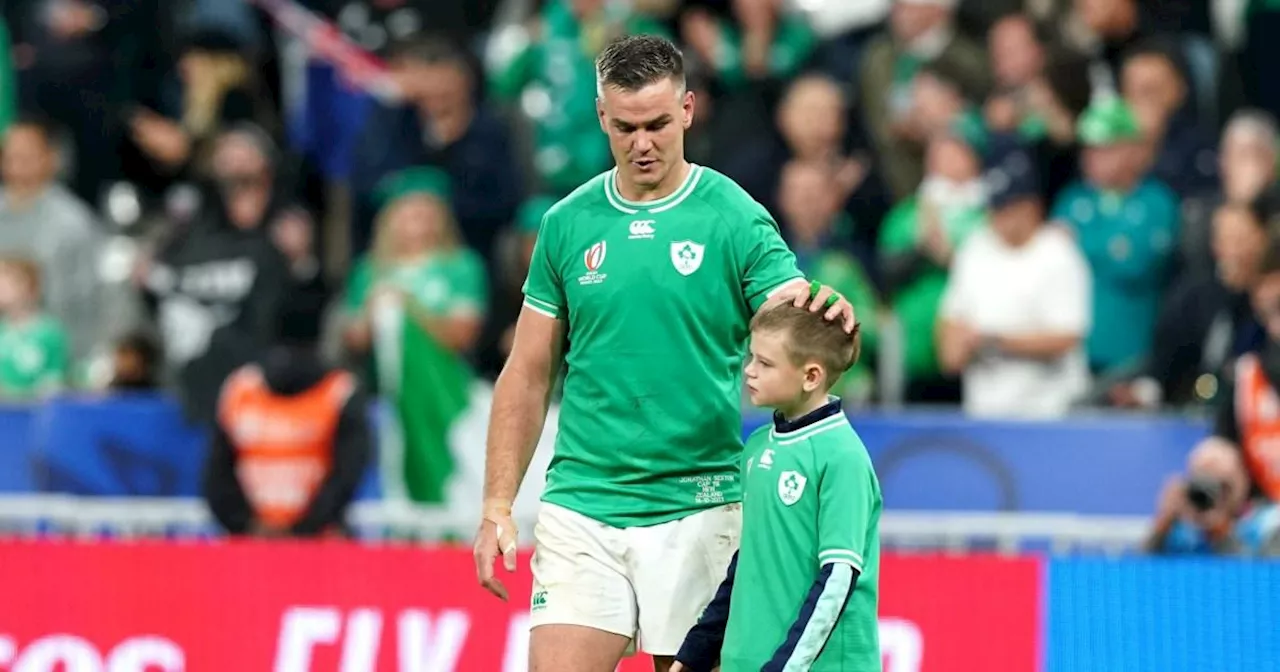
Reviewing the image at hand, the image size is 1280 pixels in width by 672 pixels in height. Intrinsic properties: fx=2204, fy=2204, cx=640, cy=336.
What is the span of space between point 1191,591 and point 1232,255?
3221 mm

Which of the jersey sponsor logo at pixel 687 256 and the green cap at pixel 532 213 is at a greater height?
the green cap at pixel 532 213

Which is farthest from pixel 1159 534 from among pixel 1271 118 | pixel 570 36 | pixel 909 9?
pixel 570 36

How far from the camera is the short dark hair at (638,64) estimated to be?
6039 millimetres

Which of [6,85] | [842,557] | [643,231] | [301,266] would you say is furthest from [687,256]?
[6,85]

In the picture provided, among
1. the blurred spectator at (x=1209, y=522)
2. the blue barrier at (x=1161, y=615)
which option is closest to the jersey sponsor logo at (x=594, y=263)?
the blue barrier at (x=1161, y=615)

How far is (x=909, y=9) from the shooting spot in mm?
12891

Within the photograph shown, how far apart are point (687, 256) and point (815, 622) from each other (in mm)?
1143

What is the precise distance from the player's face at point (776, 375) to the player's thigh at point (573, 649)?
0.85m

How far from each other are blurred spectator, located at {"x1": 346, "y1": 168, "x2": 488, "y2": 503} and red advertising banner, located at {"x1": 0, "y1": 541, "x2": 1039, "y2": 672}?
2.65 metres

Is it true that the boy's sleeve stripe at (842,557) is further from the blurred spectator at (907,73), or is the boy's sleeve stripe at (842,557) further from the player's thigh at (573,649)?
the blurred spectator at (907,73)

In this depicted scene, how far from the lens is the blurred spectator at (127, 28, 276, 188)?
1419 centimetres

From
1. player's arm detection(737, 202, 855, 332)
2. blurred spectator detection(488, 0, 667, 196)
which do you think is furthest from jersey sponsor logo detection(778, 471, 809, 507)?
blurred spectator detection(488, 0, 667, 196)

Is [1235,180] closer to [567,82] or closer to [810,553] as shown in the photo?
[567,82]

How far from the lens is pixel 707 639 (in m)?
6.06
